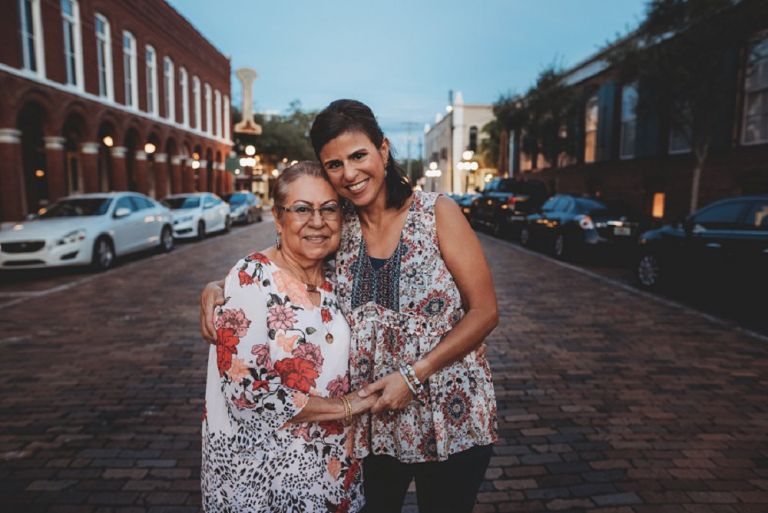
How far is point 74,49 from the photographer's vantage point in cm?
1862

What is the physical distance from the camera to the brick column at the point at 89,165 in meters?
19.0

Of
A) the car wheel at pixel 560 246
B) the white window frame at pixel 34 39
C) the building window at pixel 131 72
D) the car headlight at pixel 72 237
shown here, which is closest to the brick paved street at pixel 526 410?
the car headlight at pixel 72 237

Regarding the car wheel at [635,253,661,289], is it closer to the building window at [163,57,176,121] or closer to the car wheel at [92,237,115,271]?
the car wheel at [92,237,115,271]

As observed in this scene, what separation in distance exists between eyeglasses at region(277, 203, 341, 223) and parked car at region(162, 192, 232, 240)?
15733 mm

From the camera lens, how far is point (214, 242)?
17.0 m

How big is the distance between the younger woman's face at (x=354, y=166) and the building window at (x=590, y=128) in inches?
925

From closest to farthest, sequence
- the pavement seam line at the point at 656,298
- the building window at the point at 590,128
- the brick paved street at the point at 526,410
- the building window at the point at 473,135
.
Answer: the brick paved street at the point at 526,410 → the pavement seam line at the point at 656,298 → the building window at the point at 590,128 → the building window at the point at 473,135

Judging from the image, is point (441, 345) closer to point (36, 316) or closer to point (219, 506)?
point (219, 506)

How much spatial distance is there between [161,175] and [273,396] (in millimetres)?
27522

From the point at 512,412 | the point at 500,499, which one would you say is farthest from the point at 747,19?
the point at 500,499

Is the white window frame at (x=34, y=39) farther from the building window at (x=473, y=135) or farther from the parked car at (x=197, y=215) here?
the building window at (x=473, y=135)

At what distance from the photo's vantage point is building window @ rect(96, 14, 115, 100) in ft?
→ 66.6

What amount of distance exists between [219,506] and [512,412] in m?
2.95

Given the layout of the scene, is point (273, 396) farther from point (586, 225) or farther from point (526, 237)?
point (526, 237)
